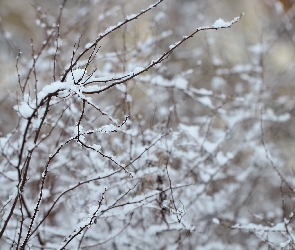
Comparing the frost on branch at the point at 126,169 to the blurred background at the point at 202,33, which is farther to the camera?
the blurred background at the point at 202,33

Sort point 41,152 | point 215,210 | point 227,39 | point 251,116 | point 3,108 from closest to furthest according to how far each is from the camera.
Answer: point 215,210
point 41,152
point 251,116
point 3,108
point 227,39

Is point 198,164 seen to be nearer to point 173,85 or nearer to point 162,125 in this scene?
point 162,125

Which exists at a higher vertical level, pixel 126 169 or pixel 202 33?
pixel 202 33

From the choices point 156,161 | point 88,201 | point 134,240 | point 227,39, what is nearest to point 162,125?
point 156,161

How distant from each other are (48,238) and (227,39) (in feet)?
24.0

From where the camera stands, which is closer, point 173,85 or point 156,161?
point 156,161

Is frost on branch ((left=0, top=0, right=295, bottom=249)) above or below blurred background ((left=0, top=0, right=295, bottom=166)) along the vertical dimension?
below

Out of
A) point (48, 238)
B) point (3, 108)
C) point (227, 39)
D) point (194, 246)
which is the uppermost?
point (227, 39)

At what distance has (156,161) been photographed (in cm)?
312

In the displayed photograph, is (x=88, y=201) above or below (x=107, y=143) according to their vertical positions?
below

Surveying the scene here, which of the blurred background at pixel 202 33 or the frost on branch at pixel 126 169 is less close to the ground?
the blurred background at pixel 202 33

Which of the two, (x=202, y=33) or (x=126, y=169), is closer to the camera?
(x=126, y=169)

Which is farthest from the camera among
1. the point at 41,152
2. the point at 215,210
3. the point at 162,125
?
the point at 41,152

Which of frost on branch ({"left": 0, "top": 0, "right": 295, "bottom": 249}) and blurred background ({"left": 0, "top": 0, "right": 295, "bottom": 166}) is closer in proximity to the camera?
frost on branch ({"left": 0, "top": 0, "right": 295, "bottom": 249})
